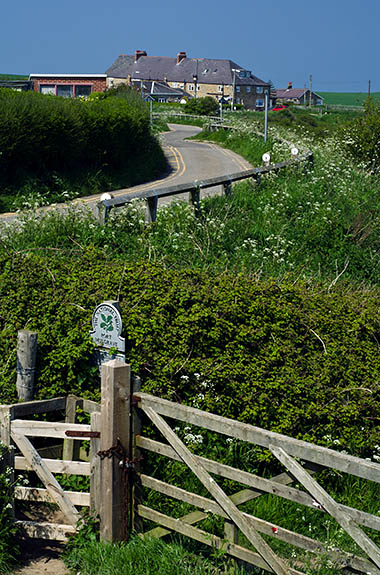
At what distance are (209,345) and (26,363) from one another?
1.75 m

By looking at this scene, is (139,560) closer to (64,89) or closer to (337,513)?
(337,513)

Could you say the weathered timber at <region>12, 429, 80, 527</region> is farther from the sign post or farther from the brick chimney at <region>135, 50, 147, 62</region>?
the brick chimney at <region>135, 50, 147, 62</region>

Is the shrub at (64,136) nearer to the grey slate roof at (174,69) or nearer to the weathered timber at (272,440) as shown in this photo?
the weathered timber at (272,440)

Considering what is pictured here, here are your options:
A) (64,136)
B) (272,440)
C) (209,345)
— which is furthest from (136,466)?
(64,136)

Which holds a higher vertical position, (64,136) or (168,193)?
(64,136)

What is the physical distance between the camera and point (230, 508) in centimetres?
516

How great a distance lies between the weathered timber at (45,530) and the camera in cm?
581

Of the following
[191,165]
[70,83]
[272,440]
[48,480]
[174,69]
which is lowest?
[48,480]

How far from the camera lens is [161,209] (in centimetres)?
1335

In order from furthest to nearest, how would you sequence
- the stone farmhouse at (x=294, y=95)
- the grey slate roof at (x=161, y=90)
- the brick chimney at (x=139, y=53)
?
the stone farmhouse at (x=294, y=95), the brick chimney at (x=139, y=53), the grey slate roof at (x=161, y=90)

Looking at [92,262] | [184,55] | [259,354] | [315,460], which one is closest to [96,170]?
[92,262]

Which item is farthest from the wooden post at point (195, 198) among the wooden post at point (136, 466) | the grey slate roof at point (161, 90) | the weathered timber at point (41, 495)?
the grey slate roof at point (161, 90)

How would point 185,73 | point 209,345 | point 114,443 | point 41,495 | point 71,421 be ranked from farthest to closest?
1. point 185,73
2. point 209,345
3. point 71,421
4. point 41,495
5. point 114,443

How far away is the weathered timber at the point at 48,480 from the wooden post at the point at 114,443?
0.26 metres
